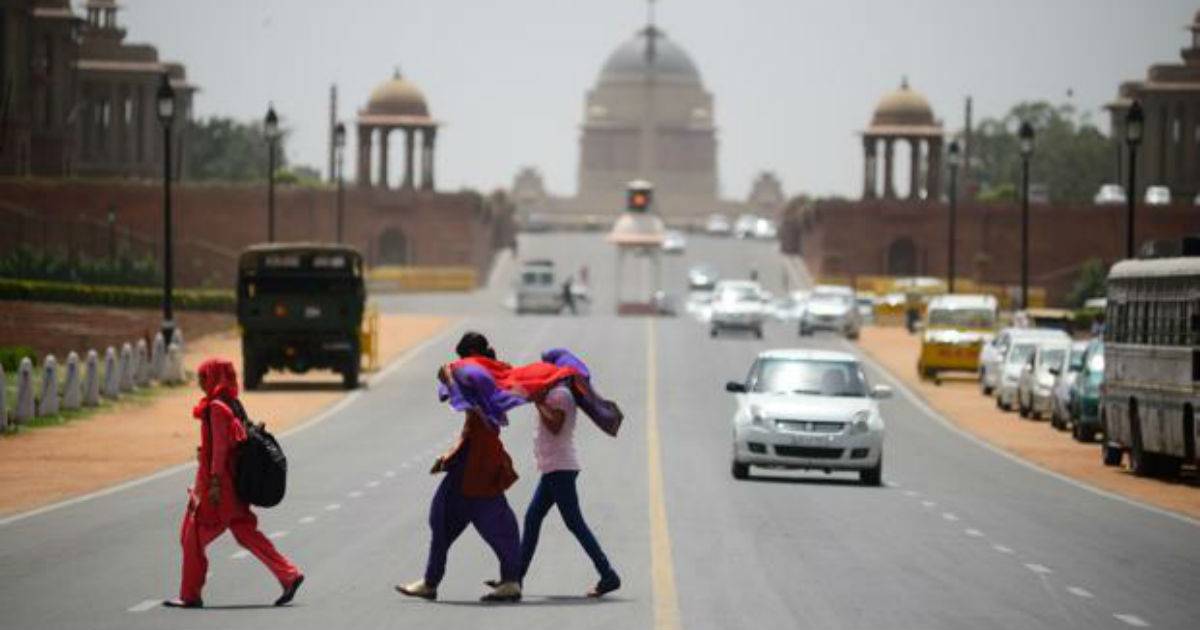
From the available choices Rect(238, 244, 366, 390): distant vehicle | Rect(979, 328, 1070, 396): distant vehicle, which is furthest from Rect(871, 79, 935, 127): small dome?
Rect(238, 244, 366, 390): distant vehicle

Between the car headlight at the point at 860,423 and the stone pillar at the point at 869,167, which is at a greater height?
the stone pillar at the point at 869,167

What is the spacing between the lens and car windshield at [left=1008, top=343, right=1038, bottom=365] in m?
51.5

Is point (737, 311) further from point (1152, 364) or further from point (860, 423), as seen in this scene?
point (860, 423)

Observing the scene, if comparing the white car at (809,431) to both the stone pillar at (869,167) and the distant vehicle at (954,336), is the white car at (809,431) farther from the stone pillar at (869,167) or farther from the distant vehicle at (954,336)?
the stone pillar at (869,167)

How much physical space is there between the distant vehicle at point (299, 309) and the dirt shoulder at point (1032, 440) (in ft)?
36.2

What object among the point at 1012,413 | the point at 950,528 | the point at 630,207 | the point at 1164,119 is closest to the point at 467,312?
the point at 630,207

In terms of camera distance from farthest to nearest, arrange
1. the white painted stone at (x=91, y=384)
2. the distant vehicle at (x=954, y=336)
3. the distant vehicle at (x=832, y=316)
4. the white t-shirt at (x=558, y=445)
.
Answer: the distant vehicle at (x=832, y=316) < the distant vehicle at (x=954, y=336) < the white painted stone at (x=91, y=384) < the white t-shirt at (x=558, y=445)

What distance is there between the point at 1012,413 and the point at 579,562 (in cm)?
3157

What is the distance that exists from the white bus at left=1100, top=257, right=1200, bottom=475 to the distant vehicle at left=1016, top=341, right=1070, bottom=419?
34.4 feet

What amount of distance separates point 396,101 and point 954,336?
76.0m

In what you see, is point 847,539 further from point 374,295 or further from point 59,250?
point 374,295

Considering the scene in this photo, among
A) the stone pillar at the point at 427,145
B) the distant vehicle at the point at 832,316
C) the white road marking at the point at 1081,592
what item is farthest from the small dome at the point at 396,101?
the white road marking at the point at 1081,592

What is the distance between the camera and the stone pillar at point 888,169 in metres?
133

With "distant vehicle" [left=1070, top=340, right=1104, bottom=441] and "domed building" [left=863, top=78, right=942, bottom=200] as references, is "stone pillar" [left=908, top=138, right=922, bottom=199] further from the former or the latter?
"distant vehicle" [left=1070, top=340, right=1104, bottom=441]
